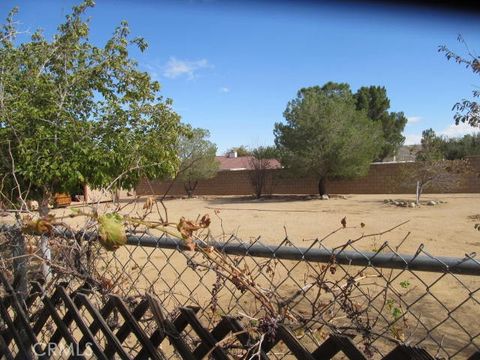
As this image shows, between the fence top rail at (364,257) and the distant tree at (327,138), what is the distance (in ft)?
70.5

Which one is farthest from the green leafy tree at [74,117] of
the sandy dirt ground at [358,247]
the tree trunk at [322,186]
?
the tree trunk at [322,186]

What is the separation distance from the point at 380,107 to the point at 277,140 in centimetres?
1851

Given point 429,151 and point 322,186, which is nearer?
point 429,151

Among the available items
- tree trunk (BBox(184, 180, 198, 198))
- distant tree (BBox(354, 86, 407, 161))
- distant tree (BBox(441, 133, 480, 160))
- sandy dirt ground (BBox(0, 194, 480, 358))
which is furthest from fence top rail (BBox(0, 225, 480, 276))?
distant tree (BBox(354, 86, 407, 161))

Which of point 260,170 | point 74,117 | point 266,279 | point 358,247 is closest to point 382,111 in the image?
point 260,170

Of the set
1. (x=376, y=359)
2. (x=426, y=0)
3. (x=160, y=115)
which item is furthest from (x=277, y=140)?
(x=376, y=359)

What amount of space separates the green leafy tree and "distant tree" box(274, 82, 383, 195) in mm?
17141

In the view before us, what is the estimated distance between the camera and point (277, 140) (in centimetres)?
2541

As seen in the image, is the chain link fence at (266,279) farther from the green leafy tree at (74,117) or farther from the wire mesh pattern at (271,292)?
the green leafy tree at (74,117)

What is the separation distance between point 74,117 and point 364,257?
5.27 m

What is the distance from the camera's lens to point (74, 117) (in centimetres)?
593

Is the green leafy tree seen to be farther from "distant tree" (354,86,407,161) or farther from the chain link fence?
"distant tree" (354,86,407,161)

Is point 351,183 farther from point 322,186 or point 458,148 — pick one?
point 458,148

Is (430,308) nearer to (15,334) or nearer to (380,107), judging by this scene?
(15,334)
